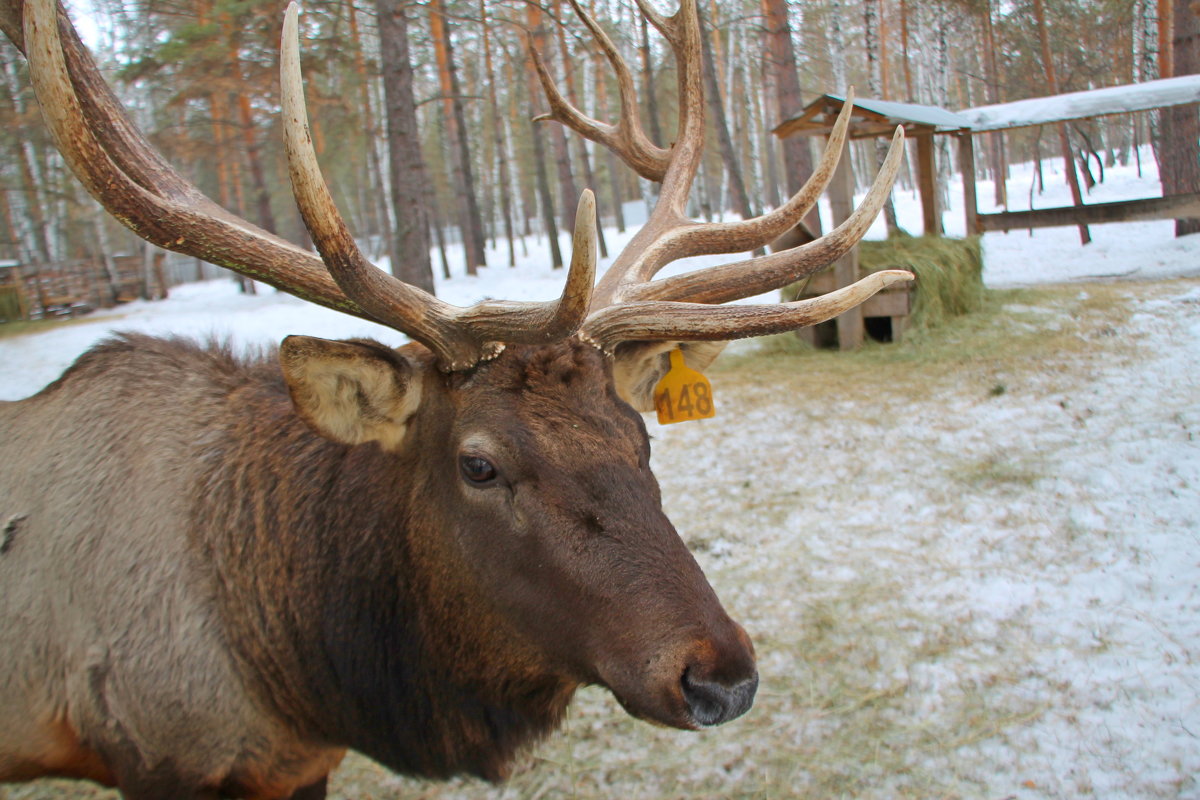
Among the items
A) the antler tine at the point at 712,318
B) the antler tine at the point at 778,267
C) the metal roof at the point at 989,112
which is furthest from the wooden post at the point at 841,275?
the antler tine at the point at 712,318

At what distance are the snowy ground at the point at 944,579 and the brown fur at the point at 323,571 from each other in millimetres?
663

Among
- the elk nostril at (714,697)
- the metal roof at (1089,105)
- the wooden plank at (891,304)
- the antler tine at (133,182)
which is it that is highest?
the metal roof at (1089,105)

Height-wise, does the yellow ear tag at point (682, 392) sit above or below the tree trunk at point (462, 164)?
below

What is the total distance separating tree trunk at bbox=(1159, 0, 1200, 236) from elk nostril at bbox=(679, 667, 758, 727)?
1462 centimetres

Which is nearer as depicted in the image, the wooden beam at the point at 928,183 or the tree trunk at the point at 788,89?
the wooden beam at the point at 928,183

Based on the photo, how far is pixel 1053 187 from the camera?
30.2 metres

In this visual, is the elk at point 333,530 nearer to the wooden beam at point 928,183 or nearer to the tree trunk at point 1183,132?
the wooden beam at point 928,183

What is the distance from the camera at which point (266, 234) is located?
2.28 meters

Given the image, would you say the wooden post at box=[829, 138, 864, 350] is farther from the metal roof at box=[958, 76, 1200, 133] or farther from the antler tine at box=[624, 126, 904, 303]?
the antler tine at box=[624, 126, 904, 303]

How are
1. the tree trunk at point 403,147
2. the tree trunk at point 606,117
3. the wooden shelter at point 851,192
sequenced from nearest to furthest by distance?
the wooden shelter at point 851,192, the tree trunk at point 403,147, the tree trunk at point 606,117

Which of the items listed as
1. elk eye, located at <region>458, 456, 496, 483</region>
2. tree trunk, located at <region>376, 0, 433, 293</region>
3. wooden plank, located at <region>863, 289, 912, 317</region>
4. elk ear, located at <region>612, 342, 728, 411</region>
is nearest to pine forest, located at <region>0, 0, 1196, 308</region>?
tree trunk, located at <region>376, 0, 433, 293</region>

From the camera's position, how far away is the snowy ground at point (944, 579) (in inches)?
112

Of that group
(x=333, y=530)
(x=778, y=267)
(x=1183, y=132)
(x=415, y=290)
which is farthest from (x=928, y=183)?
(x=333, y=530)

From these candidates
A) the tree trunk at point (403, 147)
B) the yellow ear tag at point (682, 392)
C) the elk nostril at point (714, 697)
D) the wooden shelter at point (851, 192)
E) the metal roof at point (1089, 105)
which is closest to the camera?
the elk nostril at point (714, 697)
